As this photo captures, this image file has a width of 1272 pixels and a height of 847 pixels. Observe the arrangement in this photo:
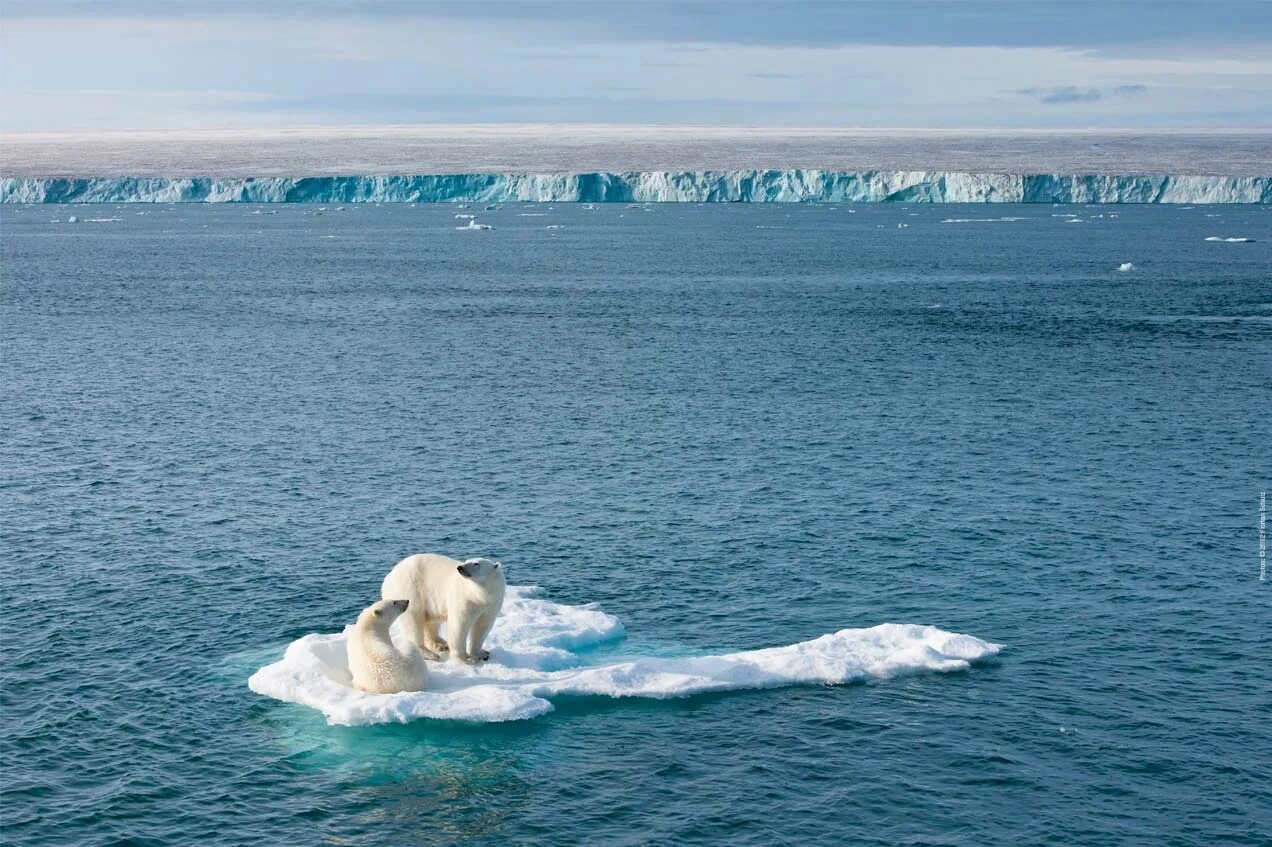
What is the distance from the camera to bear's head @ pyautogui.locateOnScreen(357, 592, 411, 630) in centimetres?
3019

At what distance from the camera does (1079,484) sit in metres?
53.5

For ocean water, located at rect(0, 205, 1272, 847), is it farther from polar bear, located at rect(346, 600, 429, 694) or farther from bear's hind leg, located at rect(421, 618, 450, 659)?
bear's hind leg, located at rect(421, 618, 450, 659)

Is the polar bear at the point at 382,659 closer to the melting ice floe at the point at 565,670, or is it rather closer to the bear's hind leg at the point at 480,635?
the melting ice floe at the point at 565,670

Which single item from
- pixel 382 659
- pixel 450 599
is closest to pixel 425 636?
pixel 450 599

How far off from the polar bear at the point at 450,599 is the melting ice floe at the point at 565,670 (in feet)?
2.14

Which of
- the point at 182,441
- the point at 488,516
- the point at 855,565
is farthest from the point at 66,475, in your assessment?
the point at 855,565

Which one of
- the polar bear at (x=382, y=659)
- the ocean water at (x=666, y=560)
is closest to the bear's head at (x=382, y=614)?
the polar bear at (x=382, y=659)

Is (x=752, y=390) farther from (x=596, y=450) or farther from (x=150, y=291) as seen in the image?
(x=150, y=291)

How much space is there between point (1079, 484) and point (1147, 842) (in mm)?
29327

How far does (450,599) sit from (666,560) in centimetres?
1278

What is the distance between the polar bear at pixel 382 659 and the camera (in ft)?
99.3

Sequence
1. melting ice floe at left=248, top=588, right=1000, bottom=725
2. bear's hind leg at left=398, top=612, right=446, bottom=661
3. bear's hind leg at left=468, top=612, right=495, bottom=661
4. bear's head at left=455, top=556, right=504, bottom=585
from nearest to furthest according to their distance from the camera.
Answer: melting ice floe at left=248, top=588, right=1000, bottom=725 < bear's head at left=455, top=556, right=504, bottom=585 < bear's hind leg at left=468, top=612, right=495, bottom=661 < bear's hind leg at left=398, top=612, right=446, bottom=661

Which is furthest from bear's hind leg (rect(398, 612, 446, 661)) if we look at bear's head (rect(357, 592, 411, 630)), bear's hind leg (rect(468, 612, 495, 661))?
bear's head (rect(357, 592, 411, 630))

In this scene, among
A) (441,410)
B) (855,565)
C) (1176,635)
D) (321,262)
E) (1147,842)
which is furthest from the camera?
(321,262)
